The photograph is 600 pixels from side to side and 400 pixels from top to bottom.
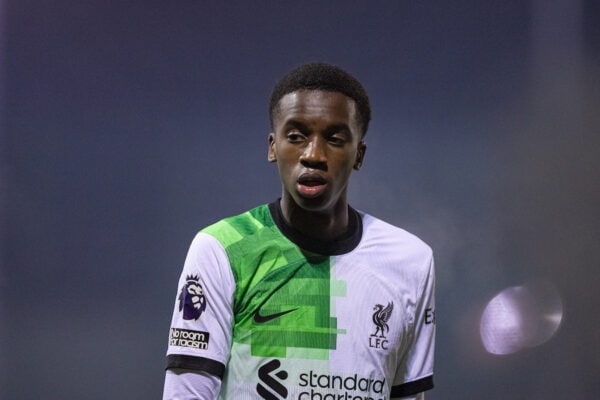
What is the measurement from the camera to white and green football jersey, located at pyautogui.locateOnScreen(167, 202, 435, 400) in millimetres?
1202

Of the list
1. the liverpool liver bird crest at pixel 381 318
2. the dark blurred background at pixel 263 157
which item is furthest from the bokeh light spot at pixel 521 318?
the liverpool liver bird crest at pixel 381 318

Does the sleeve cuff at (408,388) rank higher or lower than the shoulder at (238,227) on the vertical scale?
lower

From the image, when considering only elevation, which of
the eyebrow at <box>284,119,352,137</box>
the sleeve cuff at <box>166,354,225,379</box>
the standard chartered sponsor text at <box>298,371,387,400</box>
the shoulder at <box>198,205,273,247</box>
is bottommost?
the standard chartered sponsor text at <box>298,371,387,400</box>

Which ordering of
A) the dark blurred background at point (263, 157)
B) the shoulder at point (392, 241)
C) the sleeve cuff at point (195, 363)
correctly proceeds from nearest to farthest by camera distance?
the sleeve cuff at point (195, 363) < the shoulder at point (392, 241) < the dark blurred background at point (263, 157)

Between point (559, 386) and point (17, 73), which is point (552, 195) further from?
point (17, 73)

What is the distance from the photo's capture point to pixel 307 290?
1263 mm

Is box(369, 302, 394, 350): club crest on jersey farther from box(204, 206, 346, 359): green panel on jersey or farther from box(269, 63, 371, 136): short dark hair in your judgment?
box(269, 63, 371, 136): short dark hair

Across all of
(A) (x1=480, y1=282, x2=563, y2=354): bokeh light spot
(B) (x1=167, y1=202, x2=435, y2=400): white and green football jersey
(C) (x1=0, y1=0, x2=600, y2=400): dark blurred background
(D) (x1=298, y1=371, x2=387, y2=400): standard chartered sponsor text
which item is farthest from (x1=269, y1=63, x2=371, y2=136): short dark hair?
(A) (x1=480, y1=282, x2=563, y2=354): bokeh light spot

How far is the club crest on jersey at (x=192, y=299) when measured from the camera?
120 cm

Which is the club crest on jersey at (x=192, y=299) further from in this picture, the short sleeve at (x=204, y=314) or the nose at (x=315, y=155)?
the nose at (x=315, y=155)

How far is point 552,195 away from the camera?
222 cm

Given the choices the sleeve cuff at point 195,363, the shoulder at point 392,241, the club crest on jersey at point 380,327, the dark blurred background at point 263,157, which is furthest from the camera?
the dark blurred background at point 263,157

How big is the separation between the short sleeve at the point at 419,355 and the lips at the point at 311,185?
298 millimetres

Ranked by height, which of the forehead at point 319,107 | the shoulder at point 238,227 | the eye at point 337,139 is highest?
the forehead at point 319,107
